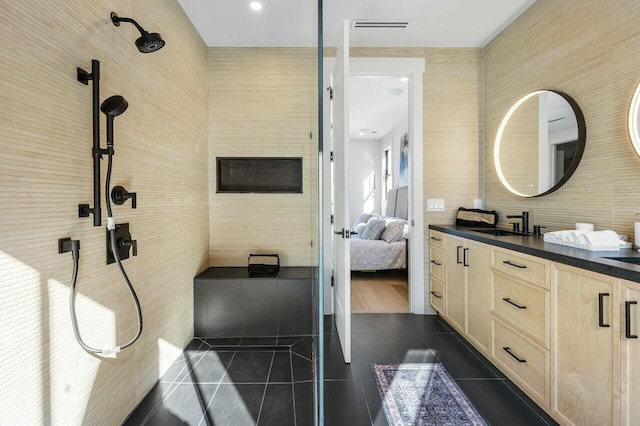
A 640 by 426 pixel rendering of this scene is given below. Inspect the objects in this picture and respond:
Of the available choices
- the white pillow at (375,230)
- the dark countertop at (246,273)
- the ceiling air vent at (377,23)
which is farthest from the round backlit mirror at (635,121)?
the white pillow at (375,230)

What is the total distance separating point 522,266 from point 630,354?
21.3 inches

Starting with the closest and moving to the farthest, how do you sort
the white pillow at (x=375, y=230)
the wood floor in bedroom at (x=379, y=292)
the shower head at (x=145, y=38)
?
the shower head at (x=145, y=38), the wood floor in bedroom at (x=379, y=292), the white pillow at (x=375, y=230)

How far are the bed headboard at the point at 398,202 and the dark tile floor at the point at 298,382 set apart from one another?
2.49 metres

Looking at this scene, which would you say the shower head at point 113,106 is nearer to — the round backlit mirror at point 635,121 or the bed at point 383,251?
the round backlit mirror at point 635,121

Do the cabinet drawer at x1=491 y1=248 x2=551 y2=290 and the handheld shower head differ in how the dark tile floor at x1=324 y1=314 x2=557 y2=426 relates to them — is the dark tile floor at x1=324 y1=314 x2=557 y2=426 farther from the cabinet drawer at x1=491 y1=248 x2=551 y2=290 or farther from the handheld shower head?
the handheld shower head

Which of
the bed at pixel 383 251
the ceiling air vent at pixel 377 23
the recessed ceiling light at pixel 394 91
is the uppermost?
the recessed ceiling light at pixel 394 91

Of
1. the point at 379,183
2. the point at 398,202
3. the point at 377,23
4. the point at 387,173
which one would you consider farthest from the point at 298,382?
the point at 379,183

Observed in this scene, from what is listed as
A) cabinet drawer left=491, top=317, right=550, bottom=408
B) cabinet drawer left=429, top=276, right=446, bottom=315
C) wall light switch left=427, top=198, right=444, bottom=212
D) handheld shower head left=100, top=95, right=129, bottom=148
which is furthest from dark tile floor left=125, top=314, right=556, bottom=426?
handheld shower head left=100, top=95, right=129, bottom=148

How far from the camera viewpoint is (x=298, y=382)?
64.9 inches

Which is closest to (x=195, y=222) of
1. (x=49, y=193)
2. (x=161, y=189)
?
(x=161, y=189)

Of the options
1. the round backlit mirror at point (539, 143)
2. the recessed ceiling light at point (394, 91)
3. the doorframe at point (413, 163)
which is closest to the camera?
the round backlit mirror at point (539, 143)

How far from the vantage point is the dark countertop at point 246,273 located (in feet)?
7.47

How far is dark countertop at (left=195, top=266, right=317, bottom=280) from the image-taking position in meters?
2.28

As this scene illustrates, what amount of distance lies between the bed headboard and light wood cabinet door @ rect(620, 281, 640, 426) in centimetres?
335
